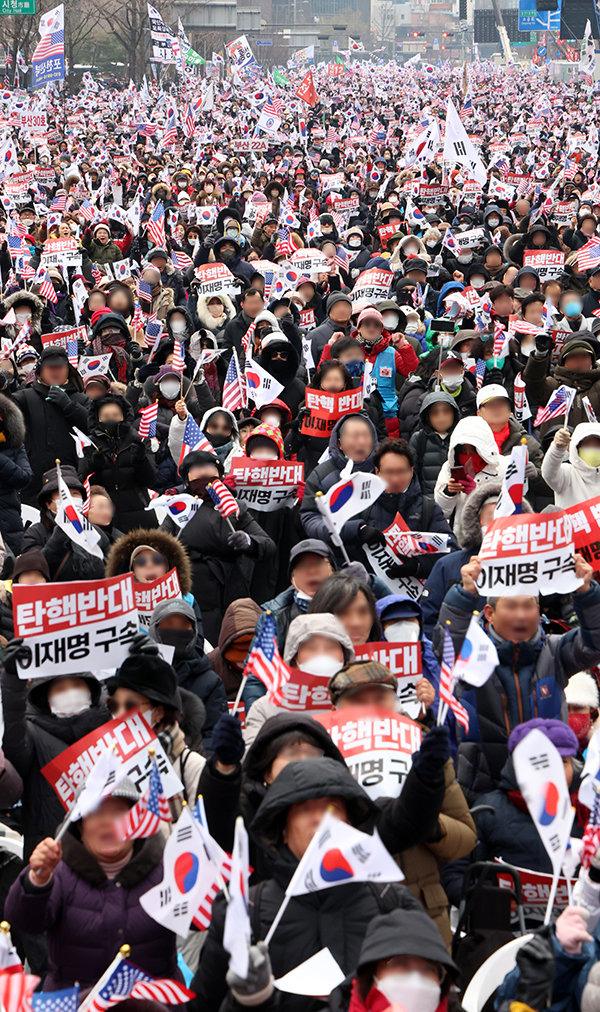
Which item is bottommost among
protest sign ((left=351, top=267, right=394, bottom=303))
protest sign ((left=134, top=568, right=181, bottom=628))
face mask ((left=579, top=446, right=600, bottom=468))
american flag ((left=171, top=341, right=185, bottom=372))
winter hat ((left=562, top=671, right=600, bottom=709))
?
winter hat ((left=562, top=671, right=600, bottom=709))

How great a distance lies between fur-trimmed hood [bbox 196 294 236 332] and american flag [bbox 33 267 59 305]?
1.57 meters

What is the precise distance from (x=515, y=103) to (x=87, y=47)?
121ft

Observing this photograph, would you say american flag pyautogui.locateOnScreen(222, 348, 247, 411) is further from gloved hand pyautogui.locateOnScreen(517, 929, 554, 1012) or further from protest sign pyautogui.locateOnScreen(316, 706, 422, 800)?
gloved hand pyautogui.locateOnScreen(517, 929, 554, 1012)

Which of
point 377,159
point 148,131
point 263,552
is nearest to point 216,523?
point 263,552

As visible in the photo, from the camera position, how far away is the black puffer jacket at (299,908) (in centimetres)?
318

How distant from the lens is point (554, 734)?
3.91 meters

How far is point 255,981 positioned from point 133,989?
63cm

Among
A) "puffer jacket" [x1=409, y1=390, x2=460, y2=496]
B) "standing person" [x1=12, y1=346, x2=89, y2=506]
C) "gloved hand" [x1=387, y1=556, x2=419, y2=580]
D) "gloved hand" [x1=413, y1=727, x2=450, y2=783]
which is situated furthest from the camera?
"standing person" [x1=12, y1=346, x2=89, y2=506]

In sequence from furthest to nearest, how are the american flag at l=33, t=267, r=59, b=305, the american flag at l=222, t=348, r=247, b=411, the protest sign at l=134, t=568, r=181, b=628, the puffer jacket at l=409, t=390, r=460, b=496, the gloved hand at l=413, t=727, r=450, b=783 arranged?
1. the american flag at l=33, t=267, r=59, b=305
2. the american flag at l=222, t=348, r=247, b=411
3. the puffer jacket at l=409, t=390, r=460, b=496
4. the protest sign at l=134, t=568, r=181, b=628
5. the gloved hand at l=413, t=727, r=450, b=783

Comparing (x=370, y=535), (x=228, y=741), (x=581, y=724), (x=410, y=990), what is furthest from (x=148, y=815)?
(x=370, y=535)

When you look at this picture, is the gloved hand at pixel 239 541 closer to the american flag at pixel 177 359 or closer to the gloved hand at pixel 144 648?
the gloved hand at pixel 144 648

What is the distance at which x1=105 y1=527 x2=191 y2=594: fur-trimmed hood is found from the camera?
5.70m

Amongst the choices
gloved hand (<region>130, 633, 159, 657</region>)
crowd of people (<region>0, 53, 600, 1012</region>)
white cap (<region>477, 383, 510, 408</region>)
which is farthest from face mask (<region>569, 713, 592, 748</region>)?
white cap (<region>477, 383, 510, 408</region>)

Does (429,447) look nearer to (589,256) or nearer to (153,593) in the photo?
(153,593)
